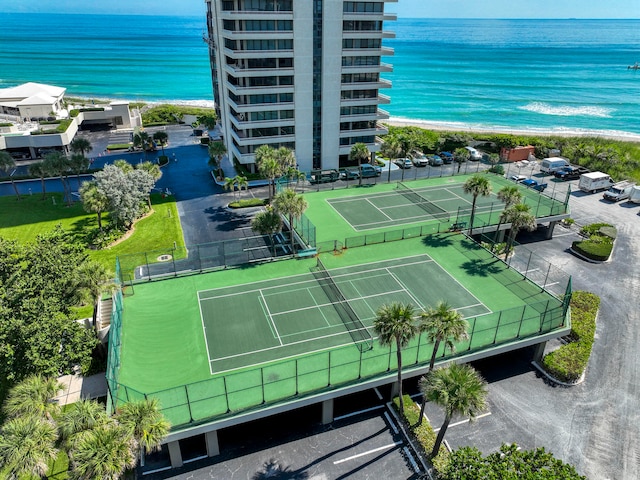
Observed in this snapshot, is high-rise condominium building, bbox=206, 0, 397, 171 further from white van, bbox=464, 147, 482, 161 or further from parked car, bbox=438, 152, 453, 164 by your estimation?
white van, bbox=464, 147, 482, 161

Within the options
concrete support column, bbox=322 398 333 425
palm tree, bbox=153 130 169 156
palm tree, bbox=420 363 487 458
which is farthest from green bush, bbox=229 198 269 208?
palm tree, bbox=420 363 487 458

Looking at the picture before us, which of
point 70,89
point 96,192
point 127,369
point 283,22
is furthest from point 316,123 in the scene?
point 70,89

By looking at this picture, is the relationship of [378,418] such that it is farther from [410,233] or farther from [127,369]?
[410,233]

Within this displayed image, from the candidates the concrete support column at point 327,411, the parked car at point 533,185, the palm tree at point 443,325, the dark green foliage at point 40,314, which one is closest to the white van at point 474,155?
the parked car at point 533,185

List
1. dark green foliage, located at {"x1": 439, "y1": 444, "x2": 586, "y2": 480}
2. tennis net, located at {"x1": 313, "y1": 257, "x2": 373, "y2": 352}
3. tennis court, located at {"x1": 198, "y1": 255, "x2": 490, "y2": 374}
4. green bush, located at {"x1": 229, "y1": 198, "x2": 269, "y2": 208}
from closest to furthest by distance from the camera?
dark green foliage, located at {"x1": 439, "y1": 444, "x2": 586, "y2": 480} < tennis court, located at {"x1": 198, "y1": 255, "x2": 490, "y2": 374} < tennis net, located at {"x1": 313, "y1": 257, "x2": 373, "y2": 352} < green bush, located at {"x1": 229, "y1": 198, "x2": 269, "y2": 208}

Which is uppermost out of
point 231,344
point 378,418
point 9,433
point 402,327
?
point 402,327

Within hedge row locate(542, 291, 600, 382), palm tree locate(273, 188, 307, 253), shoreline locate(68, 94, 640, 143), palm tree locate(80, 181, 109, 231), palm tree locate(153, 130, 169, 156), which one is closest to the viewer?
hedge row locate(542, 291, 600, 382)

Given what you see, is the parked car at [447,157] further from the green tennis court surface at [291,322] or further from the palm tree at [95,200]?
the palm tree at [95,200]
